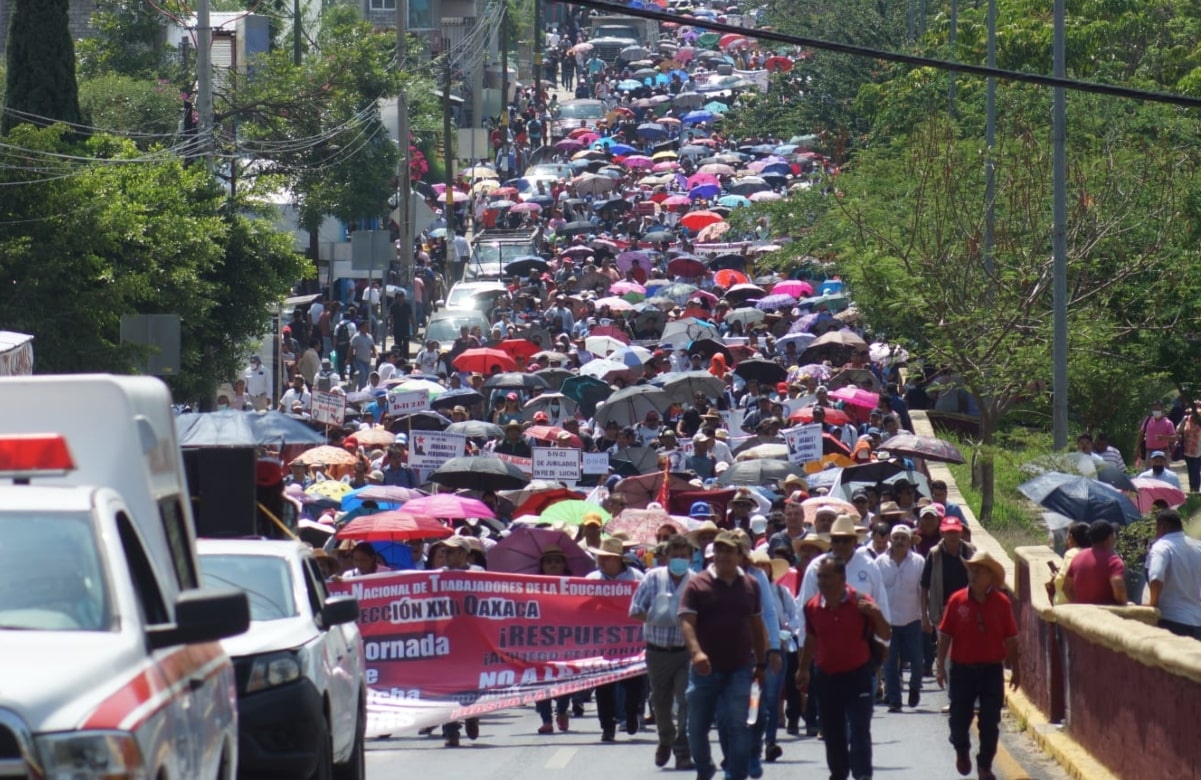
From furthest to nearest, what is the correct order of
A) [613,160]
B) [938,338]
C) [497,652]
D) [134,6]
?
1. [613,160]
2. [134,6]
3. [938,338]
4. [497,652]

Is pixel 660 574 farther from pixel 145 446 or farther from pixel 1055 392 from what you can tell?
pixel 1055 392

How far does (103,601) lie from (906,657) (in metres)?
10.8

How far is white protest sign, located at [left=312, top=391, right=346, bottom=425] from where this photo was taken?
2798cm

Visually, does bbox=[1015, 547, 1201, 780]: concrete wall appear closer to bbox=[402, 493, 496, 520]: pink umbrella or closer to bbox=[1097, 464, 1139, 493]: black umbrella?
bbox=[402, 493, 496, 520]: pink umbrella

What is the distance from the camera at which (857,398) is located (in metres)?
30.2

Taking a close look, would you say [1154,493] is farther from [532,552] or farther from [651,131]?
[651,131]

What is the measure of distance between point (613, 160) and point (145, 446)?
70869 mm

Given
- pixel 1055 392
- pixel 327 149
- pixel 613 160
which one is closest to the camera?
pixel 1055 392

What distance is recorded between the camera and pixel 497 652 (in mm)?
15586

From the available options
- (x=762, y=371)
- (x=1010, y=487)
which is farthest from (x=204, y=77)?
(x=1010, y=487)

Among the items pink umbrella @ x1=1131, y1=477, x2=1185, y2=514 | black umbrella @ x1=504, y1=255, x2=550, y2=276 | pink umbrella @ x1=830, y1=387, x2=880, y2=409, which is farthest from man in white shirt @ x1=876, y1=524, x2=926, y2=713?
black umbrella @ x1=504, y1=255, x2=550, y2=276

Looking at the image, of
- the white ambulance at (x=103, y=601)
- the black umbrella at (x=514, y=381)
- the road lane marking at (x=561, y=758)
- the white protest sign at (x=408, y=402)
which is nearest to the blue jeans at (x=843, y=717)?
the road lane marking at (x=561, y=758)

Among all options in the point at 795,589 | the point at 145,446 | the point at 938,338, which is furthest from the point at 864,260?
the point at 145,446

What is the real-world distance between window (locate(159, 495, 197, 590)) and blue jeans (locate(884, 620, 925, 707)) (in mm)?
8992
